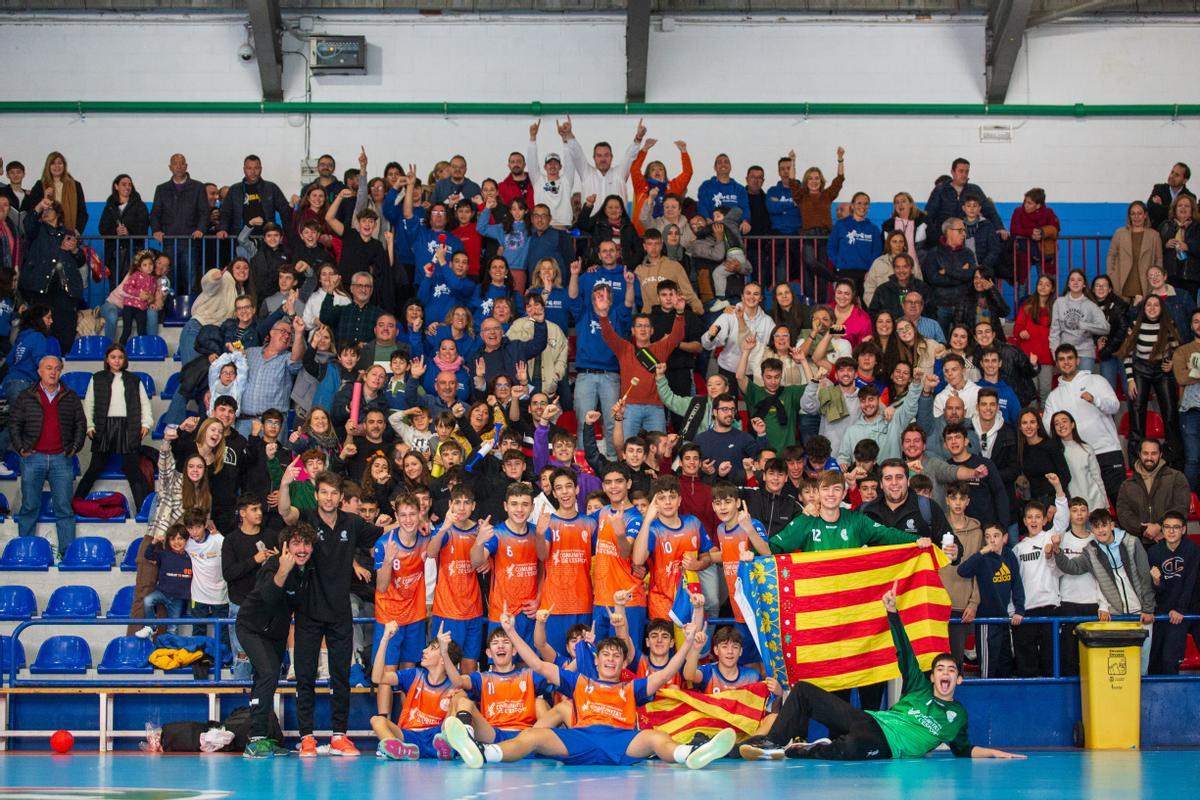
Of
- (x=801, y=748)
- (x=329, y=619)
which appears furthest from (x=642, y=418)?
(x=801, y=748)

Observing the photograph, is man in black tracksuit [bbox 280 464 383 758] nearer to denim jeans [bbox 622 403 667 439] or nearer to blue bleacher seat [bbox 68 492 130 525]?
denim jeans [bbox 622 403 667 439]

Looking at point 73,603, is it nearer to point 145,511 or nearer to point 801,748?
point 145,511

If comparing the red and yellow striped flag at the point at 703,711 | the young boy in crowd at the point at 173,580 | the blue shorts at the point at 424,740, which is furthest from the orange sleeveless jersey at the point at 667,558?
the young boy in crowd at the point at 173,580

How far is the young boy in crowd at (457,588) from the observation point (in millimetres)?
12672

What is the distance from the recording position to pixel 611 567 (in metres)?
12.7

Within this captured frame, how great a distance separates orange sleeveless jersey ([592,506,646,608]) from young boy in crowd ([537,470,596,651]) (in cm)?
11

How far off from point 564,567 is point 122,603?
4682mm

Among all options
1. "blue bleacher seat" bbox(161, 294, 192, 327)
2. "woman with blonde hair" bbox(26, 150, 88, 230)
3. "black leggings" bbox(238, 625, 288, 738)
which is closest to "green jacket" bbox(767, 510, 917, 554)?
"black leggings" bbox(238, 625, 288, 738)

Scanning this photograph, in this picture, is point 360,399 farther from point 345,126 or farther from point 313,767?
point 345,126

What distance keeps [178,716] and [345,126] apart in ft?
34.9

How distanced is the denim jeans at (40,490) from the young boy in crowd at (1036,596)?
9.42 meters

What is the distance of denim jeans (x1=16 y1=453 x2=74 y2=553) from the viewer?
620 inches

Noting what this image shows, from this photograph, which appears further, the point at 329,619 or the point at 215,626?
the point at 215,626

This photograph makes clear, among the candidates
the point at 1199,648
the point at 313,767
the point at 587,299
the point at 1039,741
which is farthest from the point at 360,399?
the point at 1199,648
